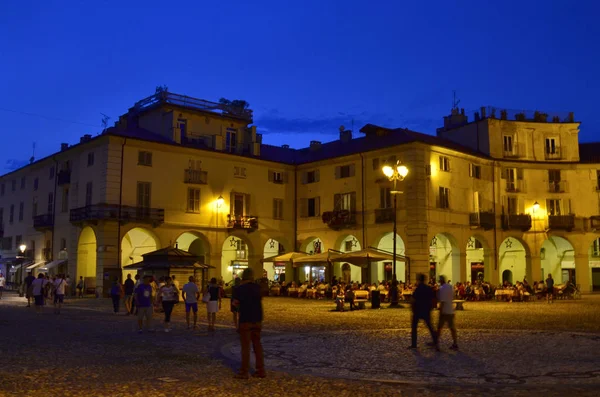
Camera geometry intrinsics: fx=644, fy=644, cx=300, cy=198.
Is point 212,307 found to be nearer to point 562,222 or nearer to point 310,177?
point 310,177

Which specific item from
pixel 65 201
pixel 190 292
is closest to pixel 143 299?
pixel 190 292

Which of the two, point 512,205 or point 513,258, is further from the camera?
point 513,258

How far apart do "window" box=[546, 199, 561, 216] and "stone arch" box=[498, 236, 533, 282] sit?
10.8ft

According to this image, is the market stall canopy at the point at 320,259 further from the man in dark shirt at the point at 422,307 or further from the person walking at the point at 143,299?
the man in dark shirt at the point at 422,307

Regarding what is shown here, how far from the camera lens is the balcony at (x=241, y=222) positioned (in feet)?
143

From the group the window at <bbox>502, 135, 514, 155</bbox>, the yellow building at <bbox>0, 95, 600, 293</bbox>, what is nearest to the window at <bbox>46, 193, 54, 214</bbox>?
the yellow building at <bbox>0, 95, 600, 293</bbox>

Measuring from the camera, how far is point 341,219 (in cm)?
4322

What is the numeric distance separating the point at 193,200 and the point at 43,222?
455 inches

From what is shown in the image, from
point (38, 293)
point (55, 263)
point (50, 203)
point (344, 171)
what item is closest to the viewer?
point (38, 293)

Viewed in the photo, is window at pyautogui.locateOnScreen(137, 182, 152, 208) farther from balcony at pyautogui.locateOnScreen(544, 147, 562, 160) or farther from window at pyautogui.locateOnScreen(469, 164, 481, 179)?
balcony at pyautogui.locateOnScreen(544, 147, 562, 160)

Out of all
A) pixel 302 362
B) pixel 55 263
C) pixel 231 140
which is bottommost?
pixel 302 362

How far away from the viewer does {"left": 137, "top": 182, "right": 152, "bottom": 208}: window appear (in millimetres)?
39781

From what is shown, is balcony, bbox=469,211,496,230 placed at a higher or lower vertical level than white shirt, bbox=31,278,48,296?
higher

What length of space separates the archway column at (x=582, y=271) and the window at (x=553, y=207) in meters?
3.44
